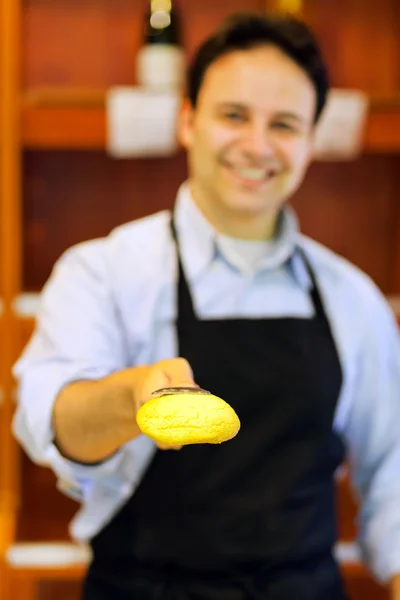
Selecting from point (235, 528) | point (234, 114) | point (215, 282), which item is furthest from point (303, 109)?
point (235, 528)

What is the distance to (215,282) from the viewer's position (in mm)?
843

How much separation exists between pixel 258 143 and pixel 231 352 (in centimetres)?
24

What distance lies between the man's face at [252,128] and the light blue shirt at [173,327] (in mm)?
60

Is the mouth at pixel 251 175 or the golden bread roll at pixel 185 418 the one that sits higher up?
the mouth at pixel 251 175

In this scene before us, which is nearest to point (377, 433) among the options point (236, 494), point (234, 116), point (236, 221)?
point (236, 494)

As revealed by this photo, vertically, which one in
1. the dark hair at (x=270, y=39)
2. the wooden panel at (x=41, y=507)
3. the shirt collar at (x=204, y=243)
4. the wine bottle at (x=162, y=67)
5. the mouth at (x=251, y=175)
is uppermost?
the dark hair at (x=270, y=39)

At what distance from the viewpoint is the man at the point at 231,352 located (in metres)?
0.79

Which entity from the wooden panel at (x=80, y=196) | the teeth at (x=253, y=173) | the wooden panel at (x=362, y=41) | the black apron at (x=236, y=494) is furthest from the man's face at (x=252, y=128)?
the wooden panel at (x=362, y=41)

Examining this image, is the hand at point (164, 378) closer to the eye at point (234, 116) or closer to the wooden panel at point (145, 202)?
the eye at point (234, 116)

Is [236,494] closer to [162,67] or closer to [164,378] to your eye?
[164,378]

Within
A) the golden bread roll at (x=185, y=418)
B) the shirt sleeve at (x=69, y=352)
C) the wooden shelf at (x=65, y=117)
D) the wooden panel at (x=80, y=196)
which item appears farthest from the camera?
the wooden panel at (x=80, y=196)

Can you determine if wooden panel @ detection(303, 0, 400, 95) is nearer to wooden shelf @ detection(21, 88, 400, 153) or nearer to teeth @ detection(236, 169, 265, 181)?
wooden shelf @ detection(21, 88, 400, 153)

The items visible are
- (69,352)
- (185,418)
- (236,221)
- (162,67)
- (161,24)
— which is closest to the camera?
(185,418)

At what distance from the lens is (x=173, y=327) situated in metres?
0.81
